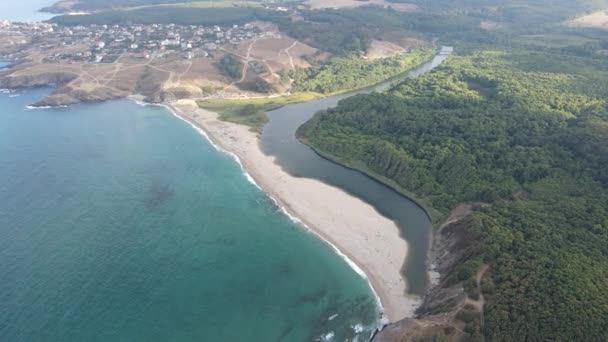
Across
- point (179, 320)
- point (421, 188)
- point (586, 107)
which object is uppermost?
point (586, 107)

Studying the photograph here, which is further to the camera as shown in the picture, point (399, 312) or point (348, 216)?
point (348, 216)

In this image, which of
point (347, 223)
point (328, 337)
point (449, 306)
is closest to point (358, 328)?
point (328, 337)

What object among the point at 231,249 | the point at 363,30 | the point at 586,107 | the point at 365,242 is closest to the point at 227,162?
the point at 231,249

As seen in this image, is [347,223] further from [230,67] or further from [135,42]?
[135,42]

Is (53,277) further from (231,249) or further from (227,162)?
(227,162)

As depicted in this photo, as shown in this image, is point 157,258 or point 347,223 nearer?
point 157,258

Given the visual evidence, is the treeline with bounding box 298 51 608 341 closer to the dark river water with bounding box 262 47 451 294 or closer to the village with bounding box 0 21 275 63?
the dark river water with bounding box 262 47 451 294
